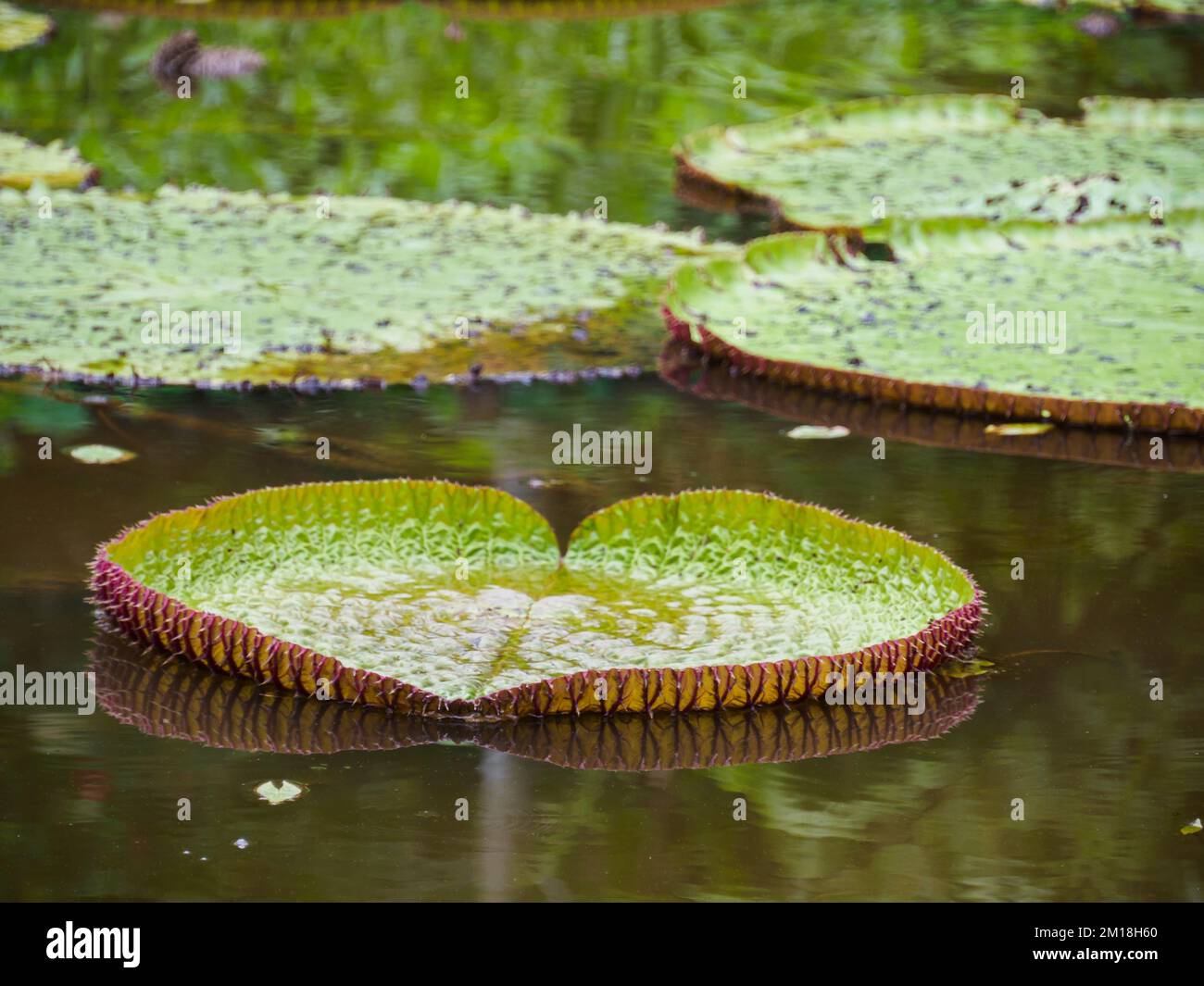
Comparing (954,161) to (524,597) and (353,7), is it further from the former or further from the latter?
(524,597)

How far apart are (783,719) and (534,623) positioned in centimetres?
44

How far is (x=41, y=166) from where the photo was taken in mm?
7012

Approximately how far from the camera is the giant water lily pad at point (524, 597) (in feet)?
9.29

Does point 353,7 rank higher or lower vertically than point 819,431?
higher

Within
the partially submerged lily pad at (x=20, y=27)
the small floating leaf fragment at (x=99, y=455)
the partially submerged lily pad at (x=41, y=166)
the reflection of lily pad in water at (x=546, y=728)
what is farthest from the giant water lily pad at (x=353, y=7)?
the reflection of lily pad in water at (x=546, y=728)

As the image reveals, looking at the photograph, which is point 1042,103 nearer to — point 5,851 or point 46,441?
point 46,441

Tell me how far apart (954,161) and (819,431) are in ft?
11.2

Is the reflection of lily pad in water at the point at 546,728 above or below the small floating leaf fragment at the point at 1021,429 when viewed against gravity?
below

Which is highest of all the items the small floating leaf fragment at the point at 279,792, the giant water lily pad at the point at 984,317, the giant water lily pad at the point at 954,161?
the giant water lily pad at the point at 954,161

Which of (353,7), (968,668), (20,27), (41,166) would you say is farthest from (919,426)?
(20,27)

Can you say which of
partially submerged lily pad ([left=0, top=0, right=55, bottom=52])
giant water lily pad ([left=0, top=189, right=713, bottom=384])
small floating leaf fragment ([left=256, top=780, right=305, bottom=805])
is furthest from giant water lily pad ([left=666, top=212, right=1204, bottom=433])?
partially submerged lily pad ([left=0, top=0, right=55, bottom=52])

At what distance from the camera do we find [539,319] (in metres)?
5.14

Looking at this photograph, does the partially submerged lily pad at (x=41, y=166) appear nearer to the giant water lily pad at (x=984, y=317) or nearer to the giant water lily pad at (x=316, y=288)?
the giant water lily pad at (x=316, y=288)

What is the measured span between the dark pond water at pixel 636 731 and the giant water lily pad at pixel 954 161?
2.00 metres
